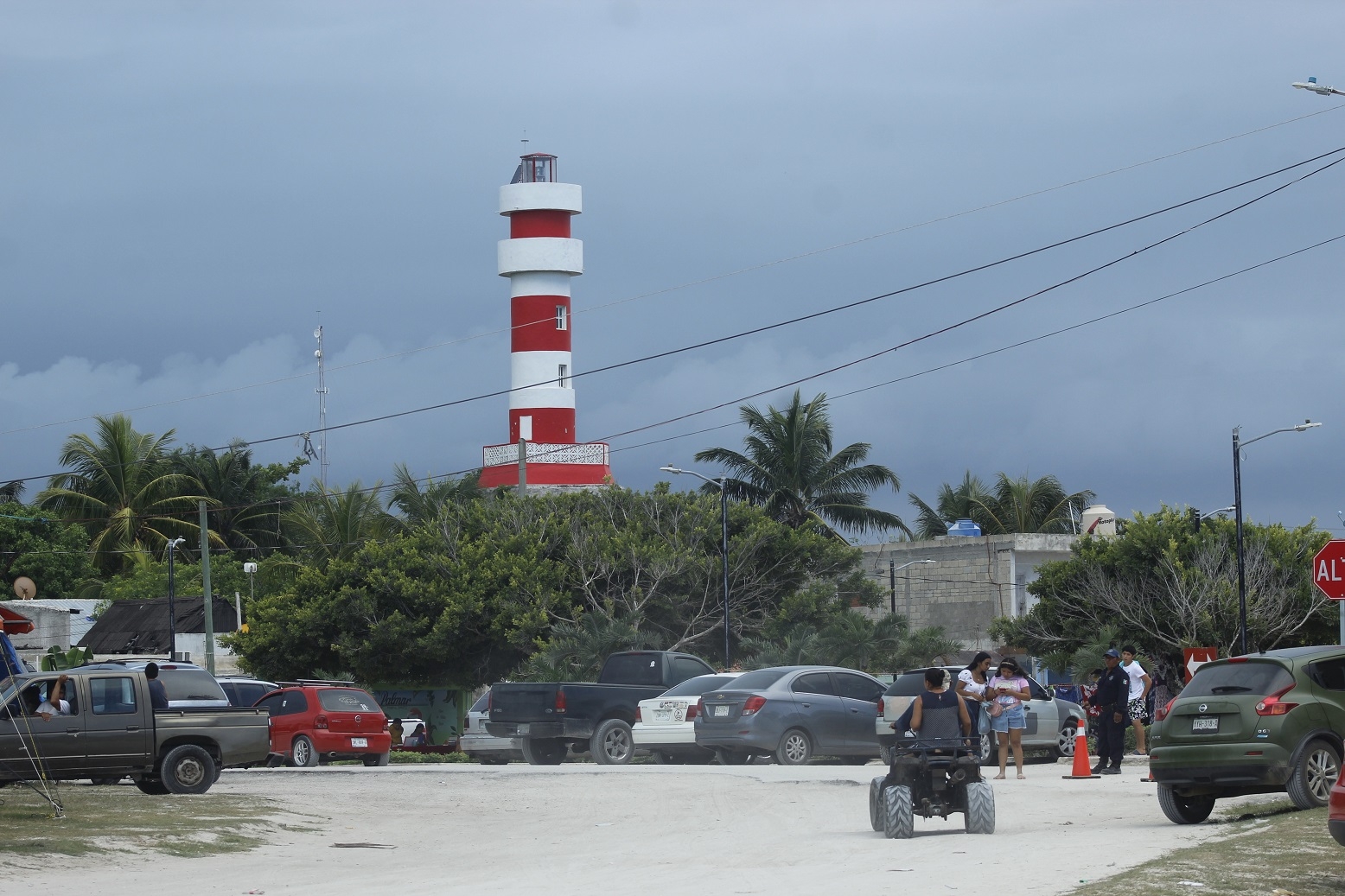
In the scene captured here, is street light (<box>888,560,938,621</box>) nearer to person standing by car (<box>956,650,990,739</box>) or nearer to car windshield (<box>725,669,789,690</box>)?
car windshield (<box>725,669,789,690</box>)

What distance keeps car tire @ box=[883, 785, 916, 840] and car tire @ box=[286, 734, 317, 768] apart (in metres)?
15.1

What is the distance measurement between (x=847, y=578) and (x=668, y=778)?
27.0 m

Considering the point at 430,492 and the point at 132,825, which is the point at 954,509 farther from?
the point at 132,825

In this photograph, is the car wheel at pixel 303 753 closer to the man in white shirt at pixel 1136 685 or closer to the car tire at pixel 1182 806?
the man in white shirt at pixel 1136 685

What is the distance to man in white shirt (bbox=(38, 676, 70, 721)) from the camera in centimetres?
1823

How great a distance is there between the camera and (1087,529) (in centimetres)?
6194

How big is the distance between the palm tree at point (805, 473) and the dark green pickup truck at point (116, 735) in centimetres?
4513

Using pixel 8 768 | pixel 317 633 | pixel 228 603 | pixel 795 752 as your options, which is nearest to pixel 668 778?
pixel 795 752

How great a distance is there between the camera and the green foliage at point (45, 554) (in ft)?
230

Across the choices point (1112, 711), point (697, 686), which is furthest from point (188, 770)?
point (1112, 711)

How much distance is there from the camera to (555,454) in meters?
68.2

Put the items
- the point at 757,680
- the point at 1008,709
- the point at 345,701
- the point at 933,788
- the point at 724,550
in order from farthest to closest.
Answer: the point at 724,550 < the point at 345,701 < the point at 757,680 < the point at 1008,709 < the point at 933,788

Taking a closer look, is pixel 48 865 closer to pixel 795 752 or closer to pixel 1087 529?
pixel 795 752

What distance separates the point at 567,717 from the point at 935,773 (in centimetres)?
1255
